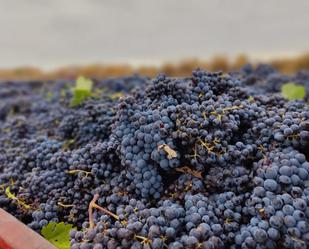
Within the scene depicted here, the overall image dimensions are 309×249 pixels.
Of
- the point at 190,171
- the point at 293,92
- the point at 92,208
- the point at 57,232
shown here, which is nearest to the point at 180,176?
the point at 190,171

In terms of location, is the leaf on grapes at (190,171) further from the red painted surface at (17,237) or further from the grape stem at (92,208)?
the red painted surface at (17,237)

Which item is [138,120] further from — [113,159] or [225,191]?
[225,191]

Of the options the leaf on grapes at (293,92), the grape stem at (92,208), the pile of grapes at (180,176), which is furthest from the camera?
the leaf on grapes at (293,92)

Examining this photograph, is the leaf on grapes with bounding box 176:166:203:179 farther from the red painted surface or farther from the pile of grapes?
the red painted surface

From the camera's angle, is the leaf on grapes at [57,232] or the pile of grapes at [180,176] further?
the leaf on grapes at [57,232]

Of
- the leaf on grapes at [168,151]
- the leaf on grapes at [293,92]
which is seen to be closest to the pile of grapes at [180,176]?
the leaf on grapes at [168,151]
